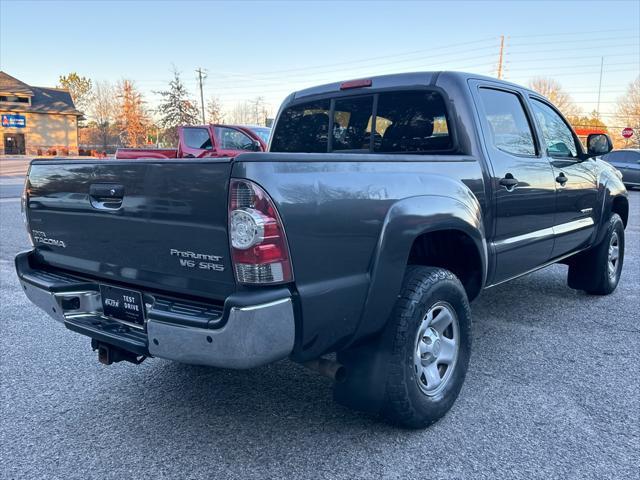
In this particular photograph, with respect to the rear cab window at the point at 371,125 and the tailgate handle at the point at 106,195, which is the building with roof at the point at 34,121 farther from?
the tailgate handle at the point at 106,195

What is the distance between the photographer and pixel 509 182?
358 centimetres

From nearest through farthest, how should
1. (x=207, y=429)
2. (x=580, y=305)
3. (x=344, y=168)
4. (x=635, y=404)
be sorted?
(x=344, y=168) < (x=207, y=429) < (x=635, y=404) < (x=580, y=305)

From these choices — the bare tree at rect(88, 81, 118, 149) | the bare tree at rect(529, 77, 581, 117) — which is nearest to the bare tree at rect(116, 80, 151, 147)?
the bare tree at rect(88, 81, 118, 149)

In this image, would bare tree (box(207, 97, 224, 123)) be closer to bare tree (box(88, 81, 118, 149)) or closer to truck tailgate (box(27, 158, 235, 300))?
bare tree (box(88, 81, 118, 149))

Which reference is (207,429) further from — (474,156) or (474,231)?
(474,156)

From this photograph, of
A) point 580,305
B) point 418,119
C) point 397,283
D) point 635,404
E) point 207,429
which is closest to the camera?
point 397,283

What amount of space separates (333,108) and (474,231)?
4.92 feet

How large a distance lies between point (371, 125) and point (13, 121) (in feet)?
199

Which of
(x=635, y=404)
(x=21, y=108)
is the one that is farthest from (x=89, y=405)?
(x=21, y=108)

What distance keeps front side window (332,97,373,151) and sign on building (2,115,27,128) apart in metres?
59.8

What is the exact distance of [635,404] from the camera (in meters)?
3.15

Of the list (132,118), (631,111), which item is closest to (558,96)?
(631,111)

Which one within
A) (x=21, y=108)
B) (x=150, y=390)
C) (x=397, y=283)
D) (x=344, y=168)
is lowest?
(x=150, y=390)

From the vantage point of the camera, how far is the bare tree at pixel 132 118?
6078 cm
